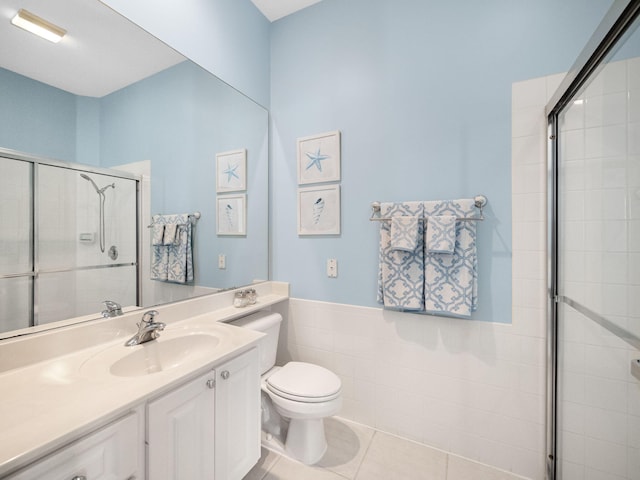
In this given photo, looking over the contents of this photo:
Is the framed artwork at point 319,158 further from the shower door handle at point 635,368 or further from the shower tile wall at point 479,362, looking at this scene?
the shower door handle at point 635,368

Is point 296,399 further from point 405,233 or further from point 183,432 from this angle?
point 405,233

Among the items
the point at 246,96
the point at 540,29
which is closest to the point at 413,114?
the point at 540,29

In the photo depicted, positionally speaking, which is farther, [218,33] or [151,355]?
[218,33]

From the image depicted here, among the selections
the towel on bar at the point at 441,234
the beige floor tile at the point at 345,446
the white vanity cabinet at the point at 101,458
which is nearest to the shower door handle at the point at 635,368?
the towel on bar at the point at 441,234

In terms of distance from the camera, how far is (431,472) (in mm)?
1406

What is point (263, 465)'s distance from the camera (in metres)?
1.46

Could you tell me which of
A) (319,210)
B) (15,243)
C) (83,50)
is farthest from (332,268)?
(83,50)

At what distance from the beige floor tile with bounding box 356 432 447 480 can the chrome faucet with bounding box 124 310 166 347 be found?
1223 millimetres

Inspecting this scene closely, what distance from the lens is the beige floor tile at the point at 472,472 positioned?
4.52 ft

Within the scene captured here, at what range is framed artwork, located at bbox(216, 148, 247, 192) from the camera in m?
1.73

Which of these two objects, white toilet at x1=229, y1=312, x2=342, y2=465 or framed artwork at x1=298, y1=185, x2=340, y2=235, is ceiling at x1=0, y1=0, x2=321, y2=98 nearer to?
framed artwork at x1=298, y1=185, x2=340, y2=235

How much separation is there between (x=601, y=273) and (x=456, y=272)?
1.81 ft

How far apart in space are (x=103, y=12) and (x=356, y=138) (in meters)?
1.32

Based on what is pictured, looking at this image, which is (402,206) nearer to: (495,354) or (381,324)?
(381,324)
